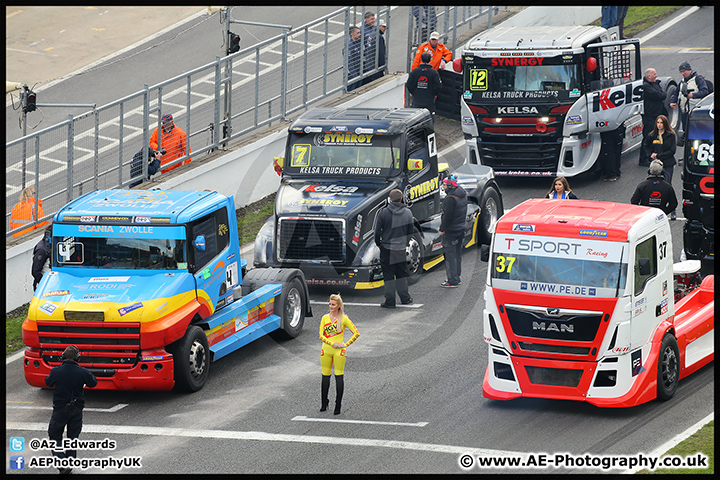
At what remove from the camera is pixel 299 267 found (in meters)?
19.1

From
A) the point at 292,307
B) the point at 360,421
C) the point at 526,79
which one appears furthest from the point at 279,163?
the point at 360,421

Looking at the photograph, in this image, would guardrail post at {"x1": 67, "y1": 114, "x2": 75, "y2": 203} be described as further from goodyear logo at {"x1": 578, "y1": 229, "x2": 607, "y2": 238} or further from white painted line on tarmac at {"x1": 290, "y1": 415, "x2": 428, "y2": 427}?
goodyear logo at {"x1": 578, "y1": 229, "x2": 607, "y2": 238}

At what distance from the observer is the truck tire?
17.3 m

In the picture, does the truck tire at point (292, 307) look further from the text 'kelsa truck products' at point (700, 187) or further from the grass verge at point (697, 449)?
the grass verge at point (697, 449)

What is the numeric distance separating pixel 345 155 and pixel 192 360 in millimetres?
5894

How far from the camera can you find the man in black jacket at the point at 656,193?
18.9 metres

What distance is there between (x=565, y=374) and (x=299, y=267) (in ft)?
21.1

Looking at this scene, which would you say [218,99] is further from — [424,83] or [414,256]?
[414,256]

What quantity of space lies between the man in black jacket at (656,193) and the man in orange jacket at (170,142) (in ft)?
31.9

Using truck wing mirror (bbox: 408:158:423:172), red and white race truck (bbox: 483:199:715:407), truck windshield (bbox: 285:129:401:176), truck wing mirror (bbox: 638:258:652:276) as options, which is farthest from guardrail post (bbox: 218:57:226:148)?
truck wing mirror (bbox: 638:258:652:276)

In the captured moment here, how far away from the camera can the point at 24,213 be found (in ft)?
67.2

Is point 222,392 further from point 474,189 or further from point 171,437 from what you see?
point 474,189

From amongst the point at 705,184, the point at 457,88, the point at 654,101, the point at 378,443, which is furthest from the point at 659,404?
the point at 457,88

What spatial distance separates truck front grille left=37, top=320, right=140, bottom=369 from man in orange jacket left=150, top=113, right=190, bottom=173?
28.6 ft
